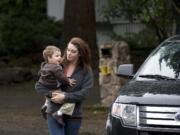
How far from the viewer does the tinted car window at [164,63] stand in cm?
811

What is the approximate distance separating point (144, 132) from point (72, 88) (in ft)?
3.23

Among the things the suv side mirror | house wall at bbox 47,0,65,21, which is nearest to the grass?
the suv side mirror

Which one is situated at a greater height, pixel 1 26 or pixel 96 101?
pixel 1 26

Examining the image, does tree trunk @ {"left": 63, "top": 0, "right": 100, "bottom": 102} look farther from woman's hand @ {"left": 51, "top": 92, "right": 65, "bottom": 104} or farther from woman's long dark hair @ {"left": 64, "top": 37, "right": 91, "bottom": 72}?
woman's hand @ {"left": 51, "top": 92, "right": 65, "bottom": 104}

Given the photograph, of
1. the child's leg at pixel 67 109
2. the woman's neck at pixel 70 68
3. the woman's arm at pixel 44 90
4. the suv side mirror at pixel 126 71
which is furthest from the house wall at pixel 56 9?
the child's leg at pixel 67 109

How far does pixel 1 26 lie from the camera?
74.0ft

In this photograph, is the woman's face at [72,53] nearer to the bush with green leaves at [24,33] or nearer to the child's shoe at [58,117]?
the child's shoe at [58,117]

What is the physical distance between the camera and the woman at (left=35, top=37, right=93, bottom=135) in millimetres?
7277

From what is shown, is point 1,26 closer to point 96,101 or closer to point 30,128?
point 96,101

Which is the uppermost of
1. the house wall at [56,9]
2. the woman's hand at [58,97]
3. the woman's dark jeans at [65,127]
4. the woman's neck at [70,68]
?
the house wall at [56,9]

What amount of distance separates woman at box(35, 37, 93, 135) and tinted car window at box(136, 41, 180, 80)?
94 cm

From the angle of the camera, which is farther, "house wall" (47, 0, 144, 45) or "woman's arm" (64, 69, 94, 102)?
"house wall" (47, 0, 144, 45)

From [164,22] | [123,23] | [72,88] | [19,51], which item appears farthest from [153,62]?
[123,23]

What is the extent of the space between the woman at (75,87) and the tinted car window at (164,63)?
3.07 ft
